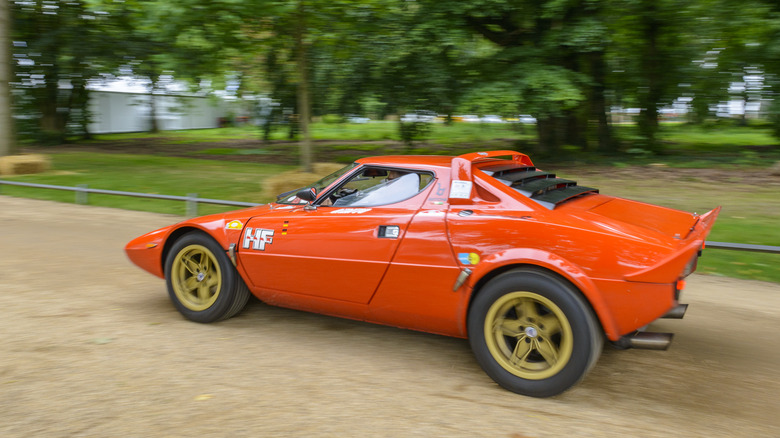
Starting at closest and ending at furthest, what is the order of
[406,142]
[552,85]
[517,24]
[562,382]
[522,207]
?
1. [562,382]
2. [522,207]
3. [552,85]
4. [517,24]
5. [406,142]

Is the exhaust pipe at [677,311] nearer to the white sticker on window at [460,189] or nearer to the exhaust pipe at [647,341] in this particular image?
the exhaust pipe at [647,341]

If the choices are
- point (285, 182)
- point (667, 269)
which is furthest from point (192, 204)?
point (667, 269)

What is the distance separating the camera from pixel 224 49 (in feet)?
44.1

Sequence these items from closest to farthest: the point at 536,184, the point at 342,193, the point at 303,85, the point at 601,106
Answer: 1. the point at 536,184
2. the point at 342,193
3. the point at 303,85
4. the point at 601,106

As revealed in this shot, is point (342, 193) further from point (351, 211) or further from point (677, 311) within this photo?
point (677, 311)

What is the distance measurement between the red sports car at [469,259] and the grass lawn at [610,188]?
399 centimetres

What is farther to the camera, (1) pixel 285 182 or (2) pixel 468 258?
(1) pixel 285 182

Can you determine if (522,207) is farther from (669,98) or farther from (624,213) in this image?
(669,98)

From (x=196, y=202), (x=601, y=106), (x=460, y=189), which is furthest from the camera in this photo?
(x=601, y=106)

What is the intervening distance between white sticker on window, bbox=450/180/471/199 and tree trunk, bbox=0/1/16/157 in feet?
54.9

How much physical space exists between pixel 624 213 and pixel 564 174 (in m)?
11.8

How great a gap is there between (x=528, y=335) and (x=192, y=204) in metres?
7.95

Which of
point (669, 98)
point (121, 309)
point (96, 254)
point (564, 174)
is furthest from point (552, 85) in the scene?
point (121, 309)

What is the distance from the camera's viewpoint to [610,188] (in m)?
13.3
